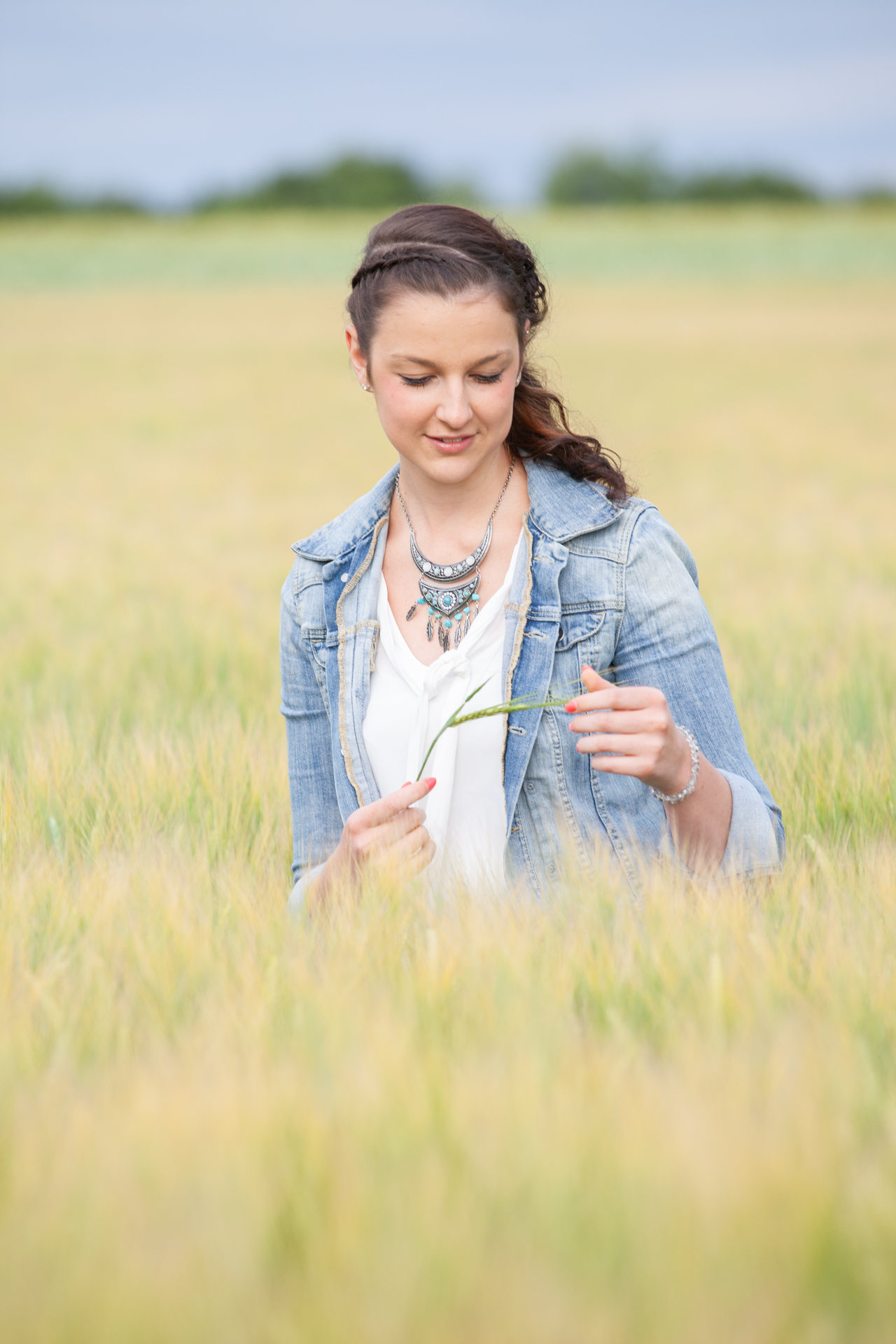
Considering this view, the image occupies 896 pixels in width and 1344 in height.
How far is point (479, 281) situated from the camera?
176 centimetres

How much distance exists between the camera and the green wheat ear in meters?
1.67

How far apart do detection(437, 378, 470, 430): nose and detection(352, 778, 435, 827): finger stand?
0.55 m

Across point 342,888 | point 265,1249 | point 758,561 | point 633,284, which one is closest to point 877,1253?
point 265,1249

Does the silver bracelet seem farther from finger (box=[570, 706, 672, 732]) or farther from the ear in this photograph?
the ear

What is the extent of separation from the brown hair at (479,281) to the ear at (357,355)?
0.09 feet

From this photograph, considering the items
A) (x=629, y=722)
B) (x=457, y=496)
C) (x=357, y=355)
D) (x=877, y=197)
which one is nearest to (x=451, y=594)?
(x=457, y=496)

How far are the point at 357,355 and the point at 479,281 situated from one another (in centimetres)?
30

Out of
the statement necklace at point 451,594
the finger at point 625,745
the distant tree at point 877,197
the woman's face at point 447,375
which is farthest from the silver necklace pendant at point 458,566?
the distant tree at point 877,197

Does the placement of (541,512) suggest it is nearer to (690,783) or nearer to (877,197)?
(690,783)

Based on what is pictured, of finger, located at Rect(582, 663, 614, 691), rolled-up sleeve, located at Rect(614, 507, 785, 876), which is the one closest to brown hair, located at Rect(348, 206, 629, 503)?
rolled-up sleeve, located at Rect(614, 507, 785, 876)

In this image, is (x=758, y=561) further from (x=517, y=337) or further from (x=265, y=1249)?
(x=265, y=1249)

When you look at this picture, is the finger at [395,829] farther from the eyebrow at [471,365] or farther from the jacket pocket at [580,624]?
the eyebrow at [471,365]

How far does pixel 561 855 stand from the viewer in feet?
6.00

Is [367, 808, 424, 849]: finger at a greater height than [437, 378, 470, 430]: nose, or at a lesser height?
lesser
